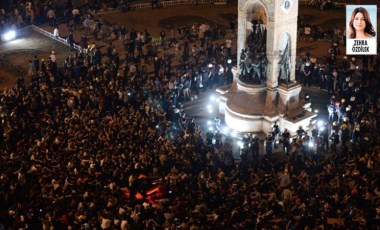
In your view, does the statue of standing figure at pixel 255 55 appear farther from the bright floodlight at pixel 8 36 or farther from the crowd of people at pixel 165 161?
the bright floodlight at pixel 8 36

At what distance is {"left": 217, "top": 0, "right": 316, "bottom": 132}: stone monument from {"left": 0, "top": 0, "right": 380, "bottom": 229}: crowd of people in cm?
132

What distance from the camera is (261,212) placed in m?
28.7

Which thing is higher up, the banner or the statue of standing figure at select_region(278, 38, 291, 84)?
the banner

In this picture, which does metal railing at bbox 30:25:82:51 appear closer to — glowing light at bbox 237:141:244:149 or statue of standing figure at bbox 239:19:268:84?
statue of standing figure at bbox 239:19:268:84

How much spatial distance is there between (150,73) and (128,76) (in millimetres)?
2915

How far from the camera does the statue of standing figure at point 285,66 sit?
36188mm

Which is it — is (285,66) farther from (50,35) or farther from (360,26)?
(50,35)

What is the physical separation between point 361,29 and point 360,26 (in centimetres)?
16

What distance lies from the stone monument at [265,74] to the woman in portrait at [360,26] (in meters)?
3.45

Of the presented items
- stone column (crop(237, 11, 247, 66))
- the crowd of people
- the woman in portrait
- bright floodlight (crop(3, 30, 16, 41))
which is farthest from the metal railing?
the woman in portrait

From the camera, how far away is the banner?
37.7 metres

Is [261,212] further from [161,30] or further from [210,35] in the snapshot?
[161,30]

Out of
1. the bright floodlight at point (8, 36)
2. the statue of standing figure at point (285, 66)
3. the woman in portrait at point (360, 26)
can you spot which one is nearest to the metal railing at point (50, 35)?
the bright floodlight at point (8, 36)

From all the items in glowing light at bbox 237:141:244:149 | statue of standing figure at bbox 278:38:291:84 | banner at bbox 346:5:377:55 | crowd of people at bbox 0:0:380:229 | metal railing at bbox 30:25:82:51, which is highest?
banner at bbox 346:5:377:55
